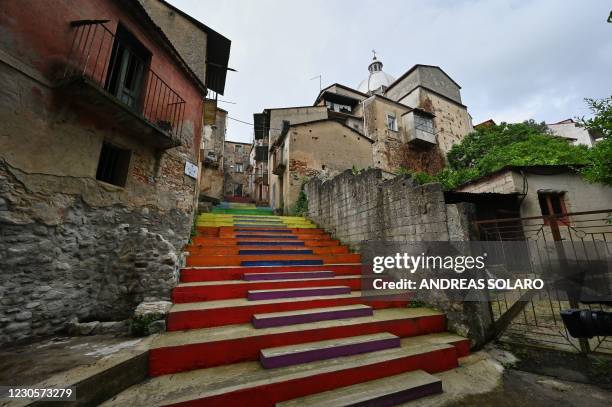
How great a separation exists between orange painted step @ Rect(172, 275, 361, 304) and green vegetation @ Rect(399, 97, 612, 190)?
9.37 ft

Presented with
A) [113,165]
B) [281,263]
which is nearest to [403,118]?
[281,263]

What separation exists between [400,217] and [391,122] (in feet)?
60.5

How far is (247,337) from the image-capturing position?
2.83 meters

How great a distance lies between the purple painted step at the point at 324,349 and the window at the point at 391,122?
66.5 ft

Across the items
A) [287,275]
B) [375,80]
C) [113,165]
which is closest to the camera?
[113,165]

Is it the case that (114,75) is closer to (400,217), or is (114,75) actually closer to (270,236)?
(270,236)

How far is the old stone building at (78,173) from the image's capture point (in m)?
3.00

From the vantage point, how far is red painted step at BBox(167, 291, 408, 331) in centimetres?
316

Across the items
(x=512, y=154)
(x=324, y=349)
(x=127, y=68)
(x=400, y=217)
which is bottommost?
(x=324, y=349)

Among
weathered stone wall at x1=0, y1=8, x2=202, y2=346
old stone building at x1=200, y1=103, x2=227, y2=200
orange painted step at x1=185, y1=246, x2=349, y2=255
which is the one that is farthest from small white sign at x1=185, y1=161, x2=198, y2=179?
old stone building at x1=200, y1=103, x2=227, y2=200

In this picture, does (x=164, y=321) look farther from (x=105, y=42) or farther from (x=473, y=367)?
(x=105, y=42)

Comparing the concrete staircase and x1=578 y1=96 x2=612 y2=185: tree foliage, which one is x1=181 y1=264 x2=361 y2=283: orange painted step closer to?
the concrete staircase

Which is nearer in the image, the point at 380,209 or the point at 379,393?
the point at 379,393

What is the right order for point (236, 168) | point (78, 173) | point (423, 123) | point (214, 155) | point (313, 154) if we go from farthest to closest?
point (236, 168) → point (214, 155) → point (423, 123) → point (313, 154) → point (78, 173)
